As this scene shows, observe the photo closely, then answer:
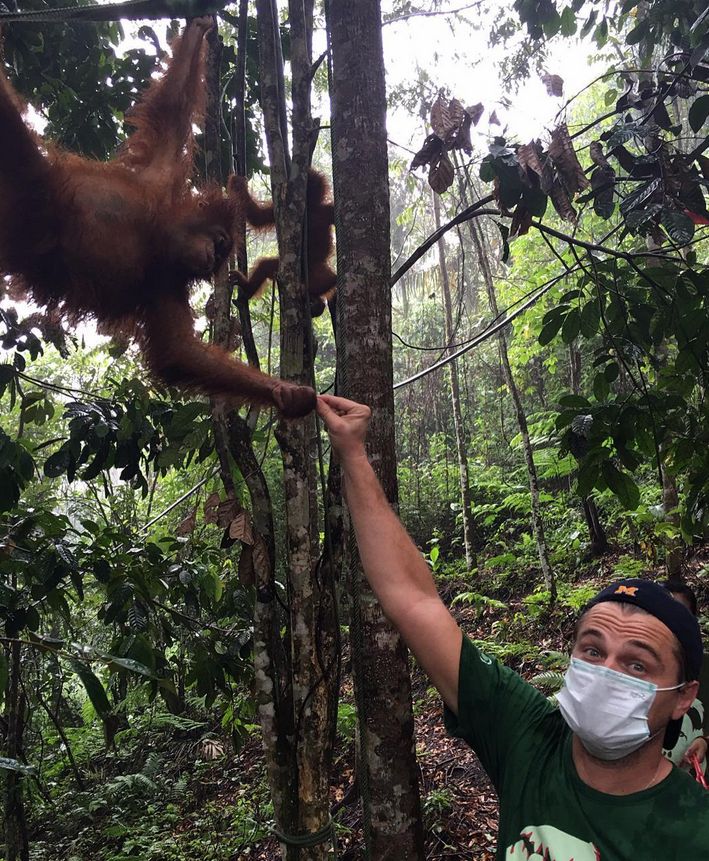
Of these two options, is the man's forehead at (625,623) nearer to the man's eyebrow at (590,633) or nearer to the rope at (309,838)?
the man's eyebrow at (590,633)

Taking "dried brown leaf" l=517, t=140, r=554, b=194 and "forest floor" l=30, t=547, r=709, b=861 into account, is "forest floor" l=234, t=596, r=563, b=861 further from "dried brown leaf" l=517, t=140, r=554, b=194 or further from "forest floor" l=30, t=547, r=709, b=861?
"dried brown leaf" l=517, t=140, r=554, b=194

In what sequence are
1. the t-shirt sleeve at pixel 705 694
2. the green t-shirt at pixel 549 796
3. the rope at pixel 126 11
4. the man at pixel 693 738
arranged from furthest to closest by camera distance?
the t-shirt sleeve at pixel 705 694 < the man at pixel 693 738 < the rope at pixel 126 11 < the green t-shirt at pixel 549 796

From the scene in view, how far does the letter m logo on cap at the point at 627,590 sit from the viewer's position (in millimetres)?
1144

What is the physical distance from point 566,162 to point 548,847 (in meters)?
1.49

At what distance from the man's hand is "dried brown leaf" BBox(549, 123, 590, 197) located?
851 mm

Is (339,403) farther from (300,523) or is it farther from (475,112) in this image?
(475,112)

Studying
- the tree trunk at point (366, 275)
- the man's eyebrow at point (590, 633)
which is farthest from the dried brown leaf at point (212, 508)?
the man's eyebrow at point (590, 633)

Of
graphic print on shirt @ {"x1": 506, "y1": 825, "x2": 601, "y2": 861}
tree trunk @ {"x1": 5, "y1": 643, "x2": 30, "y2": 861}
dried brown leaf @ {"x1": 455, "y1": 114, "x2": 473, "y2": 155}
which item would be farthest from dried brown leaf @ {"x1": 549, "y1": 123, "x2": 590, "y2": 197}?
tree trunk @ {"x1": 5, "y1": 643, "x2": 30, "y2": 861}

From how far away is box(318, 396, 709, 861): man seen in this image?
3.37 ft

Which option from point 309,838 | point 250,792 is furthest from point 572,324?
point 250,792

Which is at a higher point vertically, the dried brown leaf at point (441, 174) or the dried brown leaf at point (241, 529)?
the dried brown leaf at point (441, 174)

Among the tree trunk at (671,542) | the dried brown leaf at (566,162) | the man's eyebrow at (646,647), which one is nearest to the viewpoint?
the man's eyebrow at (646,647)

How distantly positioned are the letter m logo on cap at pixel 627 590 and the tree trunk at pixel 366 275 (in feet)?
1.61

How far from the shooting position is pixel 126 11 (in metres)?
1.34
